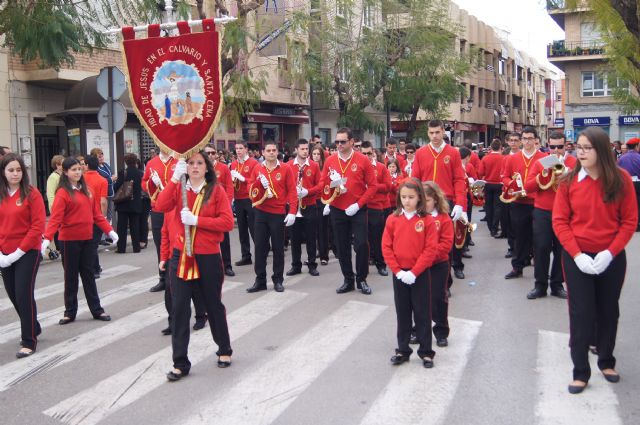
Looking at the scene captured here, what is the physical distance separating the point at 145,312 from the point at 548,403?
16.3 ft

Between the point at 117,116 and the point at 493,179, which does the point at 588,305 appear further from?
the point at 117,116

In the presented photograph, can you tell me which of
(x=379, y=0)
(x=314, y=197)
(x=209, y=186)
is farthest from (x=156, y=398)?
(x=379, y=0)

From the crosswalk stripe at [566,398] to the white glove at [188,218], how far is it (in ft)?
9.75

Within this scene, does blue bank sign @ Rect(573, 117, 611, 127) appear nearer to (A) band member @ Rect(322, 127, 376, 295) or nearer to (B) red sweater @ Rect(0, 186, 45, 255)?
(A) band member @ Rect(322, 127, 376, 295)

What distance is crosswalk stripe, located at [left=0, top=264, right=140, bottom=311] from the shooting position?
929 cm

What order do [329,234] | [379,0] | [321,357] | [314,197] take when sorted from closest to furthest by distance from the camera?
[321,357], [314,197], [329,234], [379,0]

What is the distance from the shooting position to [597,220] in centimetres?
552

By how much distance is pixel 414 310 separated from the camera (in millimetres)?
6168

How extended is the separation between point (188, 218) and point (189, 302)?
0.76m

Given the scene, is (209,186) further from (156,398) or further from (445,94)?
(445,94)

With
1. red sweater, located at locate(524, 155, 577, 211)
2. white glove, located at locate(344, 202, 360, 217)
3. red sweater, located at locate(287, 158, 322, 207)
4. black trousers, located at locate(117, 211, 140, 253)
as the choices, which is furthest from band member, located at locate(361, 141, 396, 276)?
black trousers, located at locate(117, 211, 140, 253)

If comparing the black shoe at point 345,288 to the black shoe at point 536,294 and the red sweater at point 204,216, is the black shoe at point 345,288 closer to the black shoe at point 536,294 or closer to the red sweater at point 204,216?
the black shoe at point 536,294

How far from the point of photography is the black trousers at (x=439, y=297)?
6391mm

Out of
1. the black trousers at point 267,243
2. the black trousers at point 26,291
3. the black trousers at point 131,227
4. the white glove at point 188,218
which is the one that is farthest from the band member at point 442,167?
the black trousers at point 131,227
